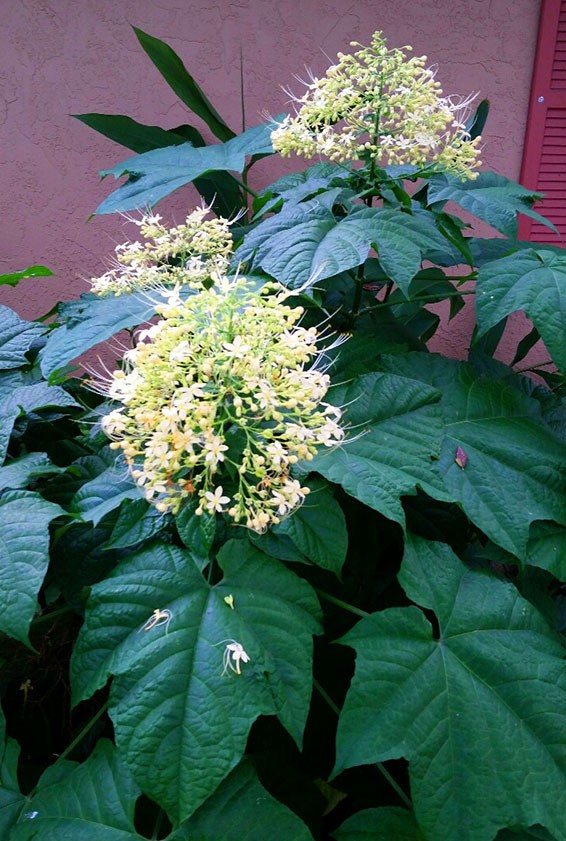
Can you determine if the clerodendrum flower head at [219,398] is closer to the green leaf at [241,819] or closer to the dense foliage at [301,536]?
the dense foliage at [301,536]

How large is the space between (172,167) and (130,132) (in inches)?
17.9

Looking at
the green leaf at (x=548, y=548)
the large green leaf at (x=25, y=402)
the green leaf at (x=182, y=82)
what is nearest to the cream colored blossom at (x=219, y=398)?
the large green leaf at (x=25, y=402)

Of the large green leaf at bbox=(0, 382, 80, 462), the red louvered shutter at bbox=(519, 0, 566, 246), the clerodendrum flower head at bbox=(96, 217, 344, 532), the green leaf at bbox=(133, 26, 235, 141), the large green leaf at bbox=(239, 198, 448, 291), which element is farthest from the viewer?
the red louvered shutter at bbox=(519, 0, 566, 246)

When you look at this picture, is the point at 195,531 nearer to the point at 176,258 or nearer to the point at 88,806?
the point at 88,806

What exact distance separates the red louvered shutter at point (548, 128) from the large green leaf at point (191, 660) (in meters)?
1.66

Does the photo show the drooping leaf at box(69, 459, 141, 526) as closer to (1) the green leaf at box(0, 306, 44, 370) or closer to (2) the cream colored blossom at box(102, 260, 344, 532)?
(2) the cream colored blossom at box(102, 260, 344, 532)

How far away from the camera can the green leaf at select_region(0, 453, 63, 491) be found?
40.2 inches

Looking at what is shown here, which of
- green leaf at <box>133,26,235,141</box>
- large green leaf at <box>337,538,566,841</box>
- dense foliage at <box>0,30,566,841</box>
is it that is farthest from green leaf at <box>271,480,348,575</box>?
green leaf at <box>133,26,235,141</box>

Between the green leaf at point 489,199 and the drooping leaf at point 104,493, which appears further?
the green leaf at point 489,199

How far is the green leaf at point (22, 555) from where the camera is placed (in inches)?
33.0

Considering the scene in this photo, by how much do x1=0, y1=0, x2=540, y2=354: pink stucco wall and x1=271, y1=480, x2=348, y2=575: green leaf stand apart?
1.47m

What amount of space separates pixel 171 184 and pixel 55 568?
85 centimetres

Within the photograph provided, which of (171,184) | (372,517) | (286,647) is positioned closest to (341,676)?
(372,517)

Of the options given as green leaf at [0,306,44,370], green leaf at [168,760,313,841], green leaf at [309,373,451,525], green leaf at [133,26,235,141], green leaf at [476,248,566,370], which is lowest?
green leaf at [168,760,313,841]
